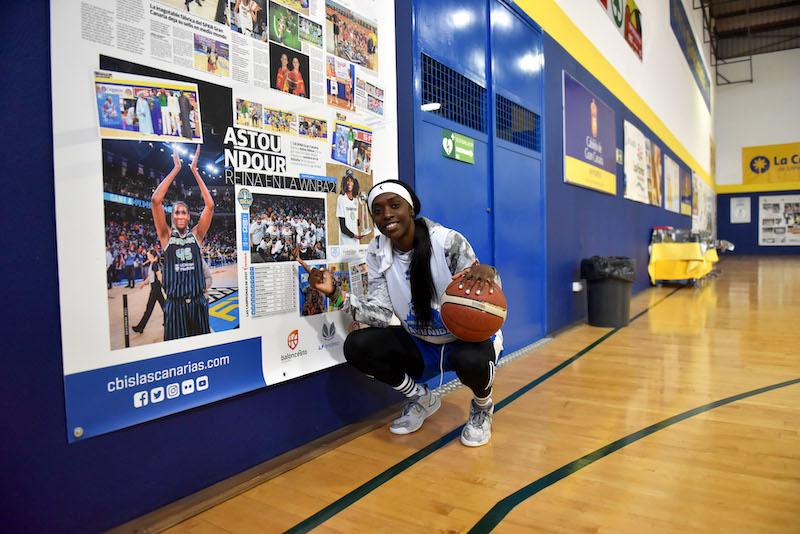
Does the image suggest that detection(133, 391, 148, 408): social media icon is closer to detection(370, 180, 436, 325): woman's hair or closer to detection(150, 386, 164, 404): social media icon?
detection(150, 386, 164, 404): social media icon

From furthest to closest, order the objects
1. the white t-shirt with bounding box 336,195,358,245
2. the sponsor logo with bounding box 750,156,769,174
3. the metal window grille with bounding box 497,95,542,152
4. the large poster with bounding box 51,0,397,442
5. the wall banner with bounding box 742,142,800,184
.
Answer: the sponsor logo with bounding box 750,156,769,174 < the wall banner with bounding box 742,142,800,184 < the metal window grille with bounding box 497,95,542,152 < the white t-shirt with bounding box 336,195,358,245 < the large poster with bounding box 51,0,397,442

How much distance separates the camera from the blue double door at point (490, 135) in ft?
8.70

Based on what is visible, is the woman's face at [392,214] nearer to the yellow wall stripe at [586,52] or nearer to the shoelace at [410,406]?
the shoelace at [410,406]

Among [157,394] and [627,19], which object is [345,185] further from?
[627,19]

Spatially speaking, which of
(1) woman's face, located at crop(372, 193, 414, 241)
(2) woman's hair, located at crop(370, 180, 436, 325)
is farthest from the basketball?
(1) woman's face, located at crop(372, 193, 414, 241)

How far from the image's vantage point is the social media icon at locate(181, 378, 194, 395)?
5.10 ft

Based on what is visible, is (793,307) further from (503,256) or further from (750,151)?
(750,151)

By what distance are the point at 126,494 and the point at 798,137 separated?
66.6 feet

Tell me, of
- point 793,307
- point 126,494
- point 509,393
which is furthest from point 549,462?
point 793,307

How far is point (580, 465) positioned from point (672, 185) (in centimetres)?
945

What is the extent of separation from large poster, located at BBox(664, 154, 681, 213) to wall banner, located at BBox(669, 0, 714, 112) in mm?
2651

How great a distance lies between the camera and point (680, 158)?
412 inches

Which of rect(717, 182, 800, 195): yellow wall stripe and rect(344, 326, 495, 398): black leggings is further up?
rect(717, 182, 800, 195): yellow wall stripe

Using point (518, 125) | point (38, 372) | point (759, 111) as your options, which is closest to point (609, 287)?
point (518, 125)
